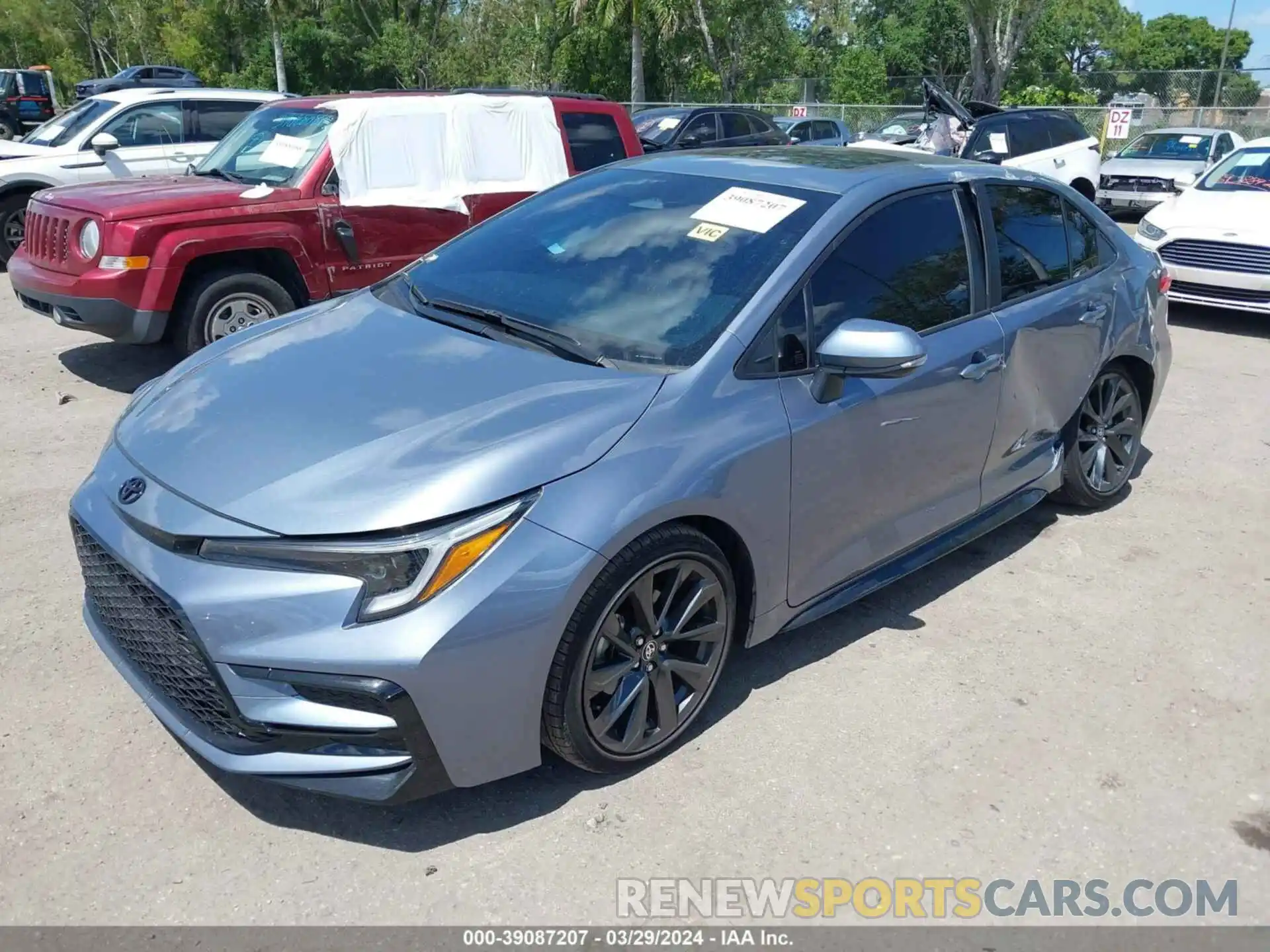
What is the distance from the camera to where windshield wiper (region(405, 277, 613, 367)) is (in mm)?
3219

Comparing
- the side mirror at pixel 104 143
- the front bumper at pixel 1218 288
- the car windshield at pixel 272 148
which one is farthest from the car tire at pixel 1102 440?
the side mirror at pixel 104 143

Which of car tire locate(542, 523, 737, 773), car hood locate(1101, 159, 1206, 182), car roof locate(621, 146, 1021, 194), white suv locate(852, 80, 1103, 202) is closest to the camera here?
car tire locate(542, 523, 737, 773)

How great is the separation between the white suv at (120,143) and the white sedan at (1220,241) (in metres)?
8.43

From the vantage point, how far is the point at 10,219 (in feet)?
34.2

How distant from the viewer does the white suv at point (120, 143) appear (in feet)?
33.1

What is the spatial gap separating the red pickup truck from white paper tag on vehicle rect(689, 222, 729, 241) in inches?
154

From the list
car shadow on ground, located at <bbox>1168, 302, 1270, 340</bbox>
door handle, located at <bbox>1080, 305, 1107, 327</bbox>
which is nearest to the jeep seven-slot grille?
door handle, located at <bbox>1080, 305, 1107, 327</bbox>

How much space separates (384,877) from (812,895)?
1109 millimetres

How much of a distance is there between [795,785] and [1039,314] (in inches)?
89.7

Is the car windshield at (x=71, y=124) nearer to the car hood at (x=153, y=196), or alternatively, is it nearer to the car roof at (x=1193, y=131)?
the car hood at (x=153, y=196)

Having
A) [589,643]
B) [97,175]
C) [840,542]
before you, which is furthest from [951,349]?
[97,175]

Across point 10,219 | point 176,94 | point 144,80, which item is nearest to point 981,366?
point 176,94

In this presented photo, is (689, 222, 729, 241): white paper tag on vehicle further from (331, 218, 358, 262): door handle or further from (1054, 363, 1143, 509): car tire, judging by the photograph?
(331, 218, 358, 262): door handle
